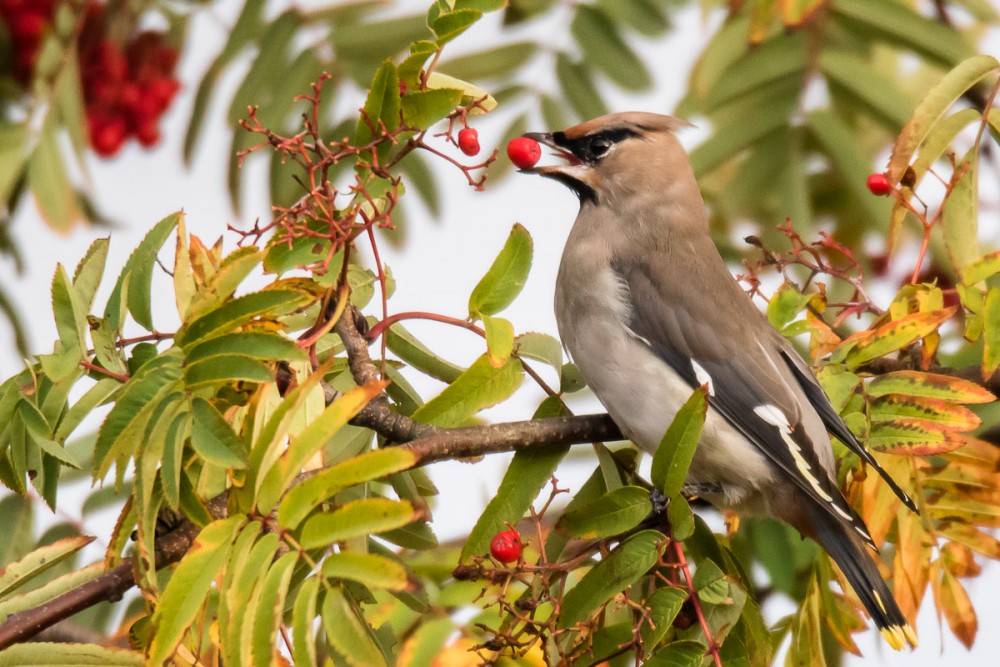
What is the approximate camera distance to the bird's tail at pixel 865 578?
245cm

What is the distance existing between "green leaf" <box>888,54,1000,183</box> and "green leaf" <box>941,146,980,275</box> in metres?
0.12

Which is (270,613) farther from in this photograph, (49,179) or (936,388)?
(49,179)

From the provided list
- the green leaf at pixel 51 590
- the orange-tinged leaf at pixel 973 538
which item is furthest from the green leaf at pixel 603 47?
the green leaf at pixel 51 590

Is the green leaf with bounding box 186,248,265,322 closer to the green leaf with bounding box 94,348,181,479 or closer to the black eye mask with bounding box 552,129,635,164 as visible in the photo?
the green leaf with bounding box 94,348,181,479

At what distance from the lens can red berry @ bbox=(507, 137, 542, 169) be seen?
9.60 feet

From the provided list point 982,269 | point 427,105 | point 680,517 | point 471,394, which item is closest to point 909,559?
point 982,269

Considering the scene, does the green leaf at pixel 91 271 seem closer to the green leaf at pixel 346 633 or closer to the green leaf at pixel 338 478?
the green leaf at pixel 338 478

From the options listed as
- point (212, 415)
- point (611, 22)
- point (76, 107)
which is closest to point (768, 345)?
point (611, 22)

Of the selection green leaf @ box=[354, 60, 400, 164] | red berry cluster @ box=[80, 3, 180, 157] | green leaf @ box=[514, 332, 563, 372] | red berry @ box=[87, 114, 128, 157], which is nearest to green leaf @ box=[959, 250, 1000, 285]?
green leaf @ box=[514, 332, 563, 372]

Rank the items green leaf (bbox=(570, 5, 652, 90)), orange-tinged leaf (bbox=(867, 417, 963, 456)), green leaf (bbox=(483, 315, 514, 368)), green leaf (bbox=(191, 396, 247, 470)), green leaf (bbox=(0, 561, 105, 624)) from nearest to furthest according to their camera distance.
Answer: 1. green leaf (bbox=(191, 396, 247, 470))
2. green leaf (bbox=(0, 561, 105, 624))
3. green leaf (bbox=(483, 315, 514, 368))
4. orange-tinged leaf (bbox=(867, 417, 963, 456))
5. green leaf (bbox=(570, 5, 652, 90))

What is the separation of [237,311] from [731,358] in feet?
4.49

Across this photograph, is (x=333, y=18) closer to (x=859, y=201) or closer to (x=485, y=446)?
(x=859, y=201)

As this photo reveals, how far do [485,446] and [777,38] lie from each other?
201 cm

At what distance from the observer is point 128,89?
166 inches
